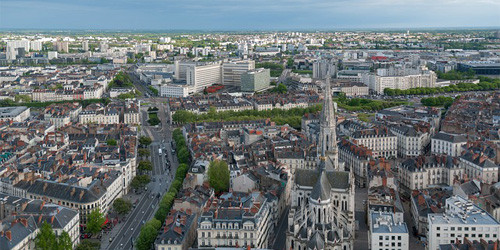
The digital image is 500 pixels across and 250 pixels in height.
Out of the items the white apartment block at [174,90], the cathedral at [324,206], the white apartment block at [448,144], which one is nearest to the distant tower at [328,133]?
the cathedral at [324,206]

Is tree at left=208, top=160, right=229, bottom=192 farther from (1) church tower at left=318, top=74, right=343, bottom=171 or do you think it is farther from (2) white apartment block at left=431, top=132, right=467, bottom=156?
(2) white apartment block at left=431, top=132, right=467, bottom=156

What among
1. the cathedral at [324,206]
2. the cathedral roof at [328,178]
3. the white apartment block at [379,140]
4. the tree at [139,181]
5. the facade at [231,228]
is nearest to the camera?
the cathedral at [324,206]

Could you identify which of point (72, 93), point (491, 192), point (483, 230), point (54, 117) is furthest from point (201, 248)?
point (72, 93)

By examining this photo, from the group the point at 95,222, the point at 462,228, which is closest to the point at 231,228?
the point at 95,222

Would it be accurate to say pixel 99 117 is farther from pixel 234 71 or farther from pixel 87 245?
pixel 234 71

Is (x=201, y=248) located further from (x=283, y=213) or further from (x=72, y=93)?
(x=72, y=93)

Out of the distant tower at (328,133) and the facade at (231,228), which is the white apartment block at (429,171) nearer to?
the distant tower at (328,133)

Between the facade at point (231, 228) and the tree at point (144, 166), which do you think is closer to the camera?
the facade at point (231, 228)
